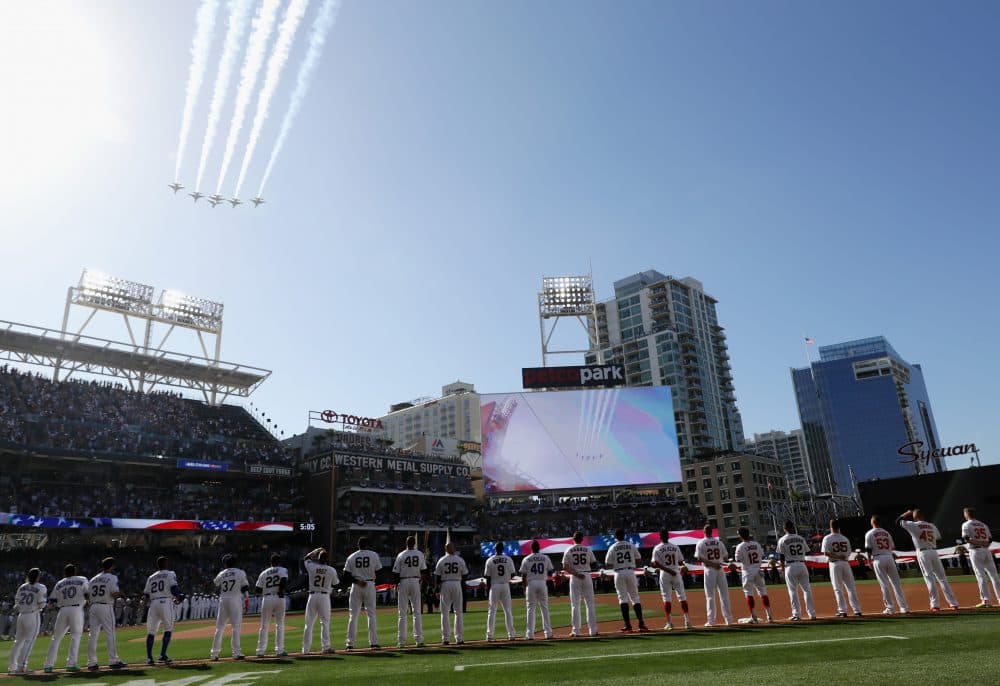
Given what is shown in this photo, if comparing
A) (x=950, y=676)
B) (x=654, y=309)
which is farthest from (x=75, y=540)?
(x=654, y=309)

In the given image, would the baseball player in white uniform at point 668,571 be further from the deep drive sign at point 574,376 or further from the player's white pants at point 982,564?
the deep drive sign at point 574,376

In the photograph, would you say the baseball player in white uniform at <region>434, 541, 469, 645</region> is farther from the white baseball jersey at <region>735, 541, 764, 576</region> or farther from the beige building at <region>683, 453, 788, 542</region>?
the beige building at <region>683, 453, 788, 542</region>

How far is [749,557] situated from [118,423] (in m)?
48.6

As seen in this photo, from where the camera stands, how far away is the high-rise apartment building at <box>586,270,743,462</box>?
121m

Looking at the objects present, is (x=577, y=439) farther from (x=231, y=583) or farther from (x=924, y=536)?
(x=231, y=583)

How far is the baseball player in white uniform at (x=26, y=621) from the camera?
535 inches

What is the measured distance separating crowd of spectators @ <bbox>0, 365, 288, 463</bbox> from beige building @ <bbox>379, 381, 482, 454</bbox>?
290 ft

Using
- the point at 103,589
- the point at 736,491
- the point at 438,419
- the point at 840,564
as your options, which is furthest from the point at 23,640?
the point at 438,419

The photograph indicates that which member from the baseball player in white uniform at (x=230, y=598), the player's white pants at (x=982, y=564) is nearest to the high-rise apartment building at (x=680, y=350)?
the player's white pants at (x=982, y=564)

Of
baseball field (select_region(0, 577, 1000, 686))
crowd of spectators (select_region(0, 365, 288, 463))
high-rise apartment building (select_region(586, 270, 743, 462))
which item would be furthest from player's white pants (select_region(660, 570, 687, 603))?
high-rise apartment building (select_region(586, 270, 743, 462))

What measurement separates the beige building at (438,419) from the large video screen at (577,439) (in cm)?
8989

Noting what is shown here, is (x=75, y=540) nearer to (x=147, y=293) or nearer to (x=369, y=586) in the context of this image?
(x=147, y=293)

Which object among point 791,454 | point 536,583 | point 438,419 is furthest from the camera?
point 791,454

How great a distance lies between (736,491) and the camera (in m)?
104
